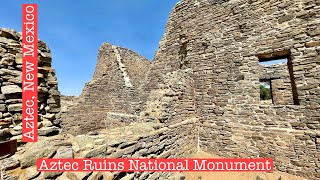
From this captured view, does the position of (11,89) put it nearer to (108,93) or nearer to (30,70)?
(30,70)

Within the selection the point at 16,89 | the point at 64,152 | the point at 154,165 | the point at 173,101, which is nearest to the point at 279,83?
the point at 173,101

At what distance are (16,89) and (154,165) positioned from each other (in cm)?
345

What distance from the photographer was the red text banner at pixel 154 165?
2.77 meters

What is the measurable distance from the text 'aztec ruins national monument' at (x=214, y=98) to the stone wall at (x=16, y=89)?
1cm

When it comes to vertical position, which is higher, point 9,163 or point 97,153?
point 9,163

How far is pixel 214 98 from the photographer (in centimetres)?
667

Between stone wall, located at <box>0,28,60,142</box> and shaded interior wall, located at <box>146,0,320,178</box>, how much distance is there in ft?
16.8

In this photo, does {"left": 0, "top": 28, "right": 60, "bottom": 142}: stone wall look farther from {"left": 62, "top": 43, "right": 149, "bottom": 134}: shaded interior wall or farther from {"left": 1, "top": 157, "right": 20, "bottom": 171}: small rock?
{"left": 62, "top": 43, "right": 149, "bottom": 134}: shaded interior wall

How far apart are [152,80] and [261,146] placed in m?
5.79

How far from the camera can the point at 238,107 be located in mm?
6094

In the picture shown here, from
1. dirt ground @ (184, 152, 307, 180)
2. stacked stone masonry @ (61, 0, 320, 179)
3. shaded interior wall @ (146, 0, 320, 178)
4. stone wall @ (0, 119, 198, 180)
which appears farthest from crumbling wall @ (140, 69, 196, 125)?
dirt ground @ (184, 152, 307, 180)

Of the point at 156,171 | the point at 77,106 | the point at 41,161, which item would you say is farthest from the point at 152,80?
the point at 41,161

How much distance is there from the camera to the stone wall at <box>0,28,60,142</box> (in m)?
2.84

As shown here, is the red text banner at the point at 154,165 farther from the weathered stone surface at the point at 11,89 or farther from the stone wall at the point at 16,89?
the weathered stone surface at the point at 11,89
